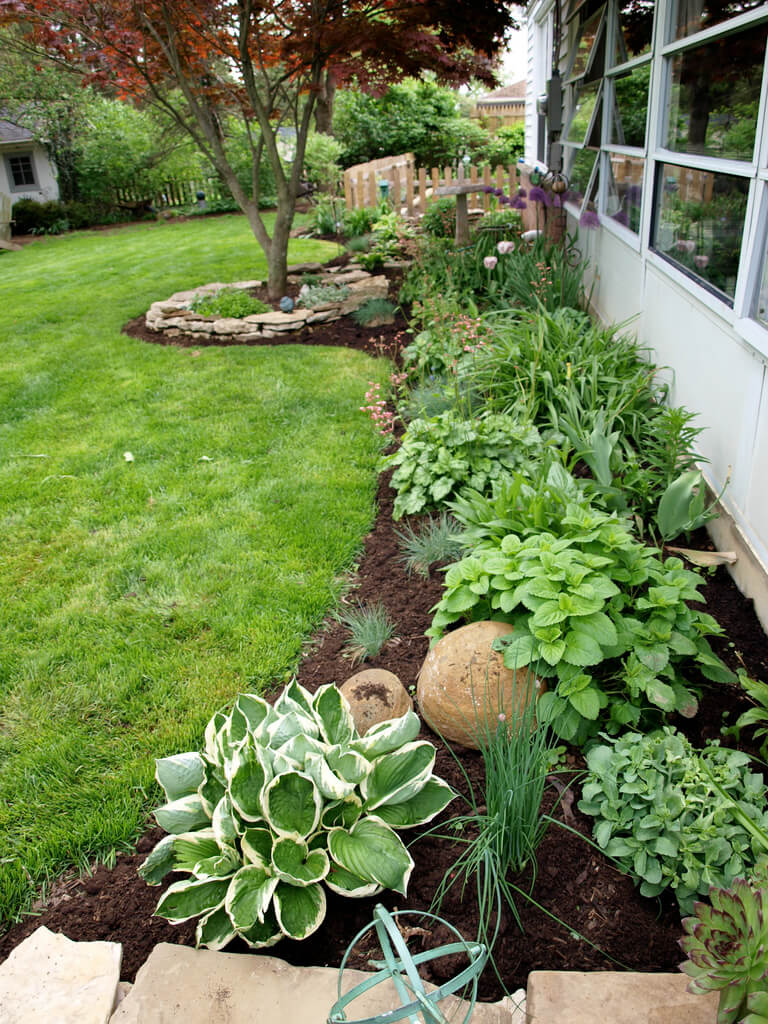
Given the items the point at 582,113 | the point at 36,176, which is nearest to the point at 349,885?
the point at 582,113

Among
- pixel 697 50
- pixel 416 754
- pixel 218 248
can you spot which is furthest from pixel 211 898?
pixel 218 248

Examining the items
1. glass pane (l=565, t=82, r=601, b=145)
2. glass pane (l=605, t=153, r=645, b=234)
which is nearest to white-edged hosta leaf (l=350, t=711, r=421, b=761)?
glass pane (l=605, t=153, r=645, b=234)

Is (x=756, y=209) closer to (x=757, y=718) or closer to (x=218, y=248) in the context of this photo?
(x=757, y=718)

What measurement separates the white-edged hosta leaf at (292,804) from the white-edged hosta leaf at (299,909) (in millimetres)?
119

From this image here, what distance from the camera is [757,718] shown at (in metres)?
1.87

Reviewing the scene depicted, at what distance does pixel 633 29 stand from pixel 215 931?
530 cm

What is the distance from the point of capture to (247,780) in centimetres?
167

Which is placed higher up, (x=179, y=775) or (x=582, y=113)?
(x=582, y=113)

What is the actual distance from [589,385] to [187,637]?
2.32 metres

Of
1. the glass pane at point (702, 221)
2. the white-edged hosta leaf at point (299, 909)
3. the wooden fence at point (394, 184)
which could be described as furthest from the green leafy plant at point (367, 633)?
the wooden fence at point (394, 184)

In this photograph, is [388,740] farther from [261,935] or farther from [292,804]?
[261,935]

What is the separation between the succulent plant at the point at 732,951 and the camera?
116 centimetres

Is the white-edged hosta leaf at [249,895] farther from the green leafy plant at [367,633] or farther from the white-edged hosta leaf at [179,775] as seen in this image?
the green leafy plant at [367,633]

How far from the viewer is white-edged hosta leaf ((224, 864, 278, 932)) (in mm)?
1510
